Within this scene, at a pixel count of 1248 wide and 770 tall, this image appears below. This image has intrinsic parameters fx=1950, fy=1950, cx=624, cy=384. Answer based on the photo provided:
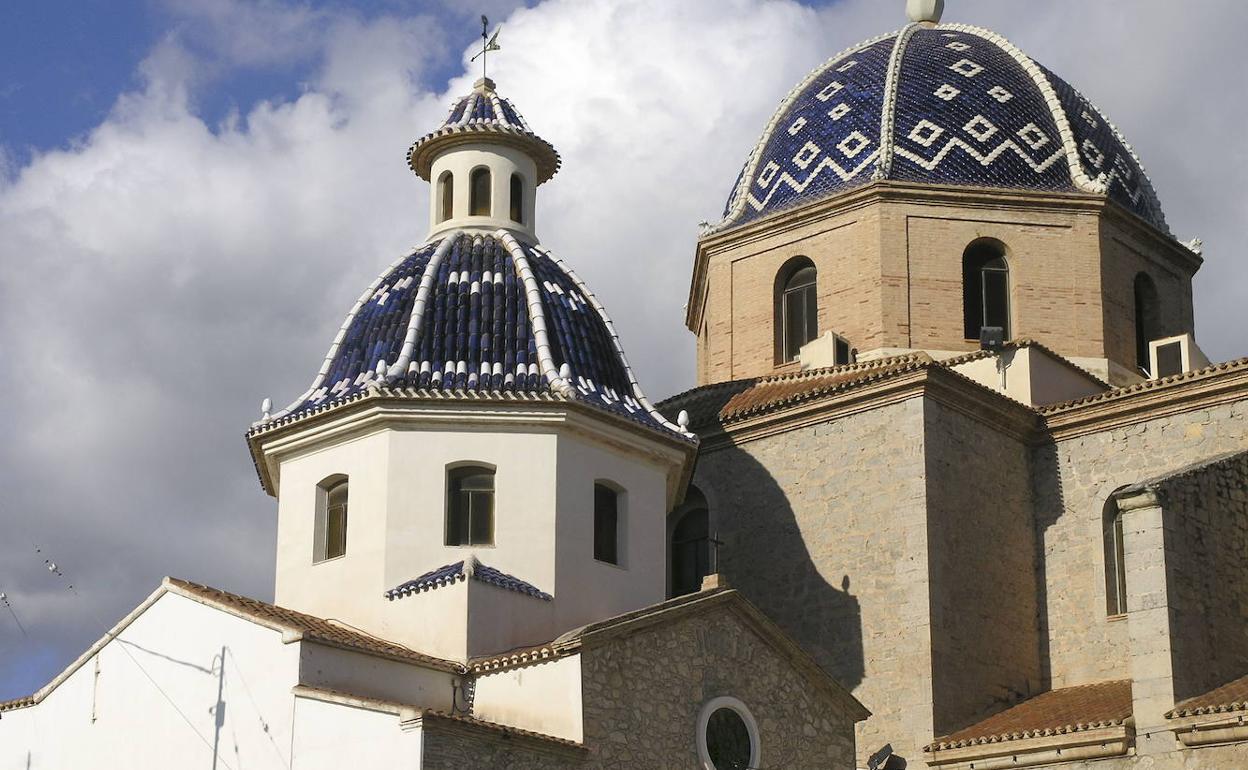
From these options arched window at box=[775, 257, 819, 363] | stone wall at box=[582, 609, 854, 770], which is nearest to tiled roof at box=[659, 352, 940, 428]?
arched window at box=[775, 257, 819, 363]

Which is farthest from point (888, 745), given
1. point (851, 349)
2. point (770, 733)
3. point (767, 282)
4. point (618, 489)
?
point (767, 282)

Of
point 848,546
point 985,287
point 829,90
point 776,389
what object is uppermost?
point 829,90

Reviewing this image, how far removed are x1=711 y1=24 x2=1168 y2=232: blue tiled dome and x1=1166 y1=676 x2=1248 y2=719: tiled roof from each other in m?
7.91

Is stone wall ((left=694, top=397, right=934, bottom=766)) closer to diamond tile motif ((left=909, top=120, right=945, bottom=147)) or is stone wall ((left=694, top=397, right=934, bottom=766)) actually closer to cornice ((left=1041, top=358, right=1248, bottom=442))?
cornice ((left=1041, top=358, right=1248, bottom=442))

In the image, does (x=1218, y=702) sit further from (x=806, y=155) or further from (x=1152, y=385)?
(x=806, y=155)

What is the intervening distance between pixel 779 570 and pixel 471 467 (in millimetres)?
4340

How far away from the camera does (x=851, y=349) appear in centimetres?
2255

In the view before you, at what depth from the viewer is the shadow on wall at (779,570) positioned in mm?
19359

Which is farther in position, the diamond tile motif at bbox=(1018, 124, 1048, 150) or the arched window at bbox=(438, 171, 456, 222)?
the diamond tile motif at bbox=(1018, 124, 1048, 150)

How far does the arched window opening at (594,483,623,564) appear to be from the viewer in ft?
58.1

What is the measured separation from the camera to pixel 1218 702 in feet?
54.5

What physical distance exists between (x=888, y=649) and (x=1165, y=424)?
3.76 meters

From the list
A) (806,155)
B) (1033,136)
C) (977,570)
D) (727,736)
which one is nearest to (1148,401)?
(977,570)

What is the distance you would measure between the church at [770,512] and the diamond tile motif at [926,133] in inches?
1.2
